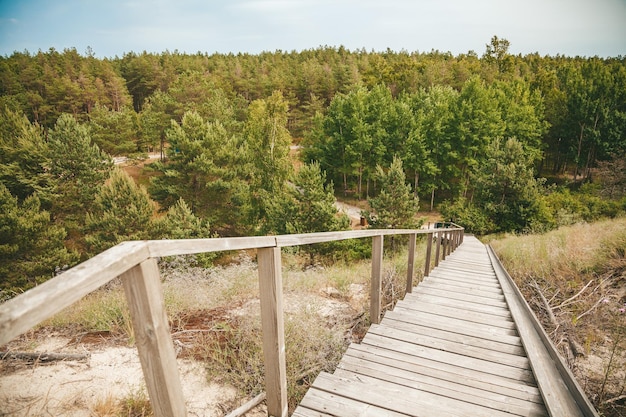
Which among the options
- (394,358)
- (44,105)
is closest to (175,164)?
(394,358)

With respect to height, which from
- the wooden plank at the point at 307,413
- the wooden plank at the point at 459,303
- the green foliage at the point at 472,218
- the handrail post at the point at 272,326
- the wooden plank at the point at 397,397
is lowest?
the green foliage at the point at 472,218

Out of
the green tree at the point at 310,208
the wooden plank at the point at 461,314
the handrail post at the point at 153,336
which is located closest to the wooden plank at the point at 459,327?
the wooden plank at the point at 461,314

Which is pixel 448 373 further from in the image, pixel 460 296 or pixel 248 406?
pixel 460 296

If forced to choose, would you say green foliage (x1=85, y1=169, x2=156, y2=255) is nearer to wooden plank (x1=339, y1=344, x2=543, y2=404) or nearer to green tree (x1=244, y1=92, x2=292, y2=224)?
green tree (x1=244, y1=92, x2=292, y2=224)

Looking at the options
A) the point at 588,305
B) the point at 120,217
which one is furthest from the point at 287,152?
the point at 588,305

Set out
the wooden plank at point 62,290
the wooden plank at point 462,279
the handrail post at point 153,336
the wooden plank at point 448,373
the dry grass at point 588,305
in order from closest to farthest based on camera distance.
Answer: the wooden plank at point 62,290 → the handrail post at point 153,336 → the wooden plank at point 448,373 → the dry grass at point 588,305 → the wooden plank at point 462,279

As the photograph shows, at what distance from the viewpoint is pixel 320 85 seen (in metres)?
52.1

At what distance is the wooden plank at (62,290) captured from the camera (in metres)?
0.69

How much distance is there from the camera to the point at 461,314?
4141 mm

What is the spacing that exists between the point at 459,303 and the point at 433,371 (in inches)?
81.3

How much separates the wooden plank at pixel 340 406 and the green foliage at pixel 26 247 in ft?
66.9

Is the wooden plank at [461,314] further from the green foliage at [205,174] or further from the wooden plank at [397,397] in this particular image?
the green foliage at [205,174]

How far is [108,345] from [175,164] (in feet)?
72.3

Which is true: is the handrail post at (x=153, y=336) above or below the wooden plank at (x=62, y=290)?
below
